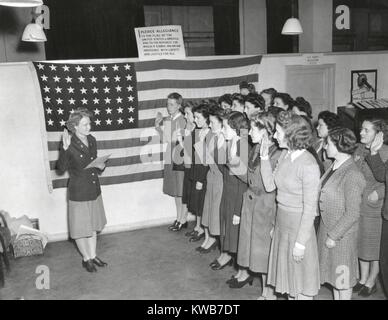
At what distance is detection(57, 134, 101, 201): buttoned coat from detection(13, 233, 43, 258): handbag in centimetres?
115

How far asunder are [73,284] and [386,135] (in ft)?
11.6

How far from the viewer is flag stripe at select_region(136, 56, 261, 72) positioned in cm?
610

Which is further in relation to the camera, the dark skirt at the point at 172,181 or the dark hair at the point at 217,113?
the dark skirt at the point at 172,181

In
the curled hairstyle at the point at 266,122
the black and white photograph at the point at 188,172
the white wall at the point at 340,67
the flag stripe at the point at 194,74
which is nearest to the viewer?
the black and white photograph at the point at 188,172

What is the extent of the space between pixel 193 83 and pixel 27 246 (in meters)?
3.16

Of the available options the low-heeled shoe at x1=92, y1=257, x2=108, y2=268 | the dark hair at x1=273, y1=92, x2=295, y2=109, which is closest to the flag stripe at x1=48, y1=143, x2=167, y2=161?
the low-heeled shoe at x1=92, y1=257, x2=108, y2=268

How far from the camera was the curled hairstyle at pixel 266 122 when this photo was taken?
3750mm

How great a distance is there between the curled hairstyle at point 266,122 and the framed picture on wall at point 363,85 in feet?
14.0

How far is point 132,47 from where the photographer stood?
935cm

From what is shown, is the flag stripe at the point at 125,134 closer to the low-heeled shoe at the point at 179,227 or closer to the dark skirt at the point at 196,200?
the dark skirt at the point at 196,200

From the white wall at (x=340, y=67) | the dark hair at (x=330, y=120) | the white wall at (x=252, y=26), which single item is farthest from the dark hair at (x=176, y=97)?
the white wall at (x=252, y=26)

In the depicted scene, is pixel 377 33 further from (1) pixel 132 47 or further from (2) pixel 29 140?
(2) pixel 29 140

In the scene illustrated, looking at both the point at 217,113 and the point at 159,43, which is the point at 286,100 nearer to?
the point at 217,113

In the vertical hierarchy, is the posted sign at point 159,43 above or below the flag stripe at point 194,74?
above
